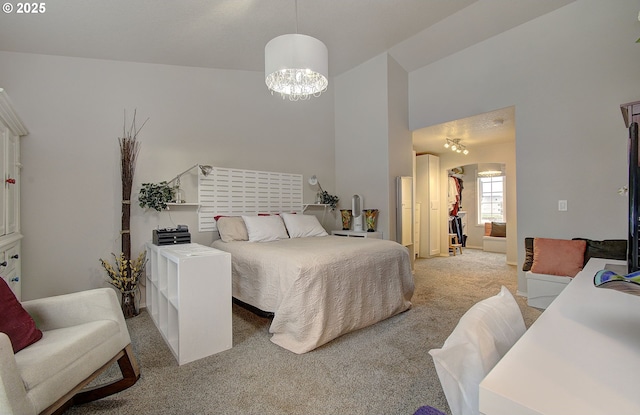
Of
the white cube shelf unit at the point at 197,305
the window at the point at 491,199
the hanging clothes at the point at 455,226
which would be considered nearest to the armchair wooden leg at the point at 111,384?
the white cube shelf unit at the point at 197,305

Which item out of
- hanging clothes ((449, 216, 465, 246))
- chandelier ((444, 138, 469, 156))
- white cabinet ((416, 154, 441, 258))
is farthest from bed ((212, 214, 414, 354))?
hanging clothes ((449, 216, 465, 246))

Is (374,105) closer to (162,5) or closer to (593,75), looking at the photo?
(593,75)

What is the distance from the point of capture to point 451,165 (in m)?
6.51

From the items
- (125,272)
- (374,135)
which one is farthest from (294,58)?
(125,272)

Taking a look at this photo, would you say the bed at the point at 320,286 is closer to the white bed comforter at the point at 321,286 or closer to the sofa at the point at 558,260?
the white bed comforter at the point at 321,286

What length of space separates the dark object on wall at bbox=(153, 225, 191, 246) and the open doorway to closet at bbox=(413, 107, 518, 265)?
3.96 m

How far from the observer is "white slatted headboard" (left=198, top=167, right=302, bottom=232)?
→ 371 centimetres

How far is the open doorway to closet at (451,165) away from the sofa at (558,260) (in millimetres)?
2064

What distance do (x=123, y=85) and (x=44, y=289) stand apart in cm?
228

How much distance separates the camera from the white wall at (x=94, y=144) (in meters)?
2.78

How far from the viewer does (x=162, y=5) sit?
2.54 metres

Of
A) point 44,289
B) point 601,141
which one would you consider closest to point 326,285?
point 44,289

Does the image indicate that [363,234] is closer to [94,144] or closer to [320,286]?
[320,286]

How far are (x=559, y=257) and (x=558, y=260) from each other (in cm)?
4
